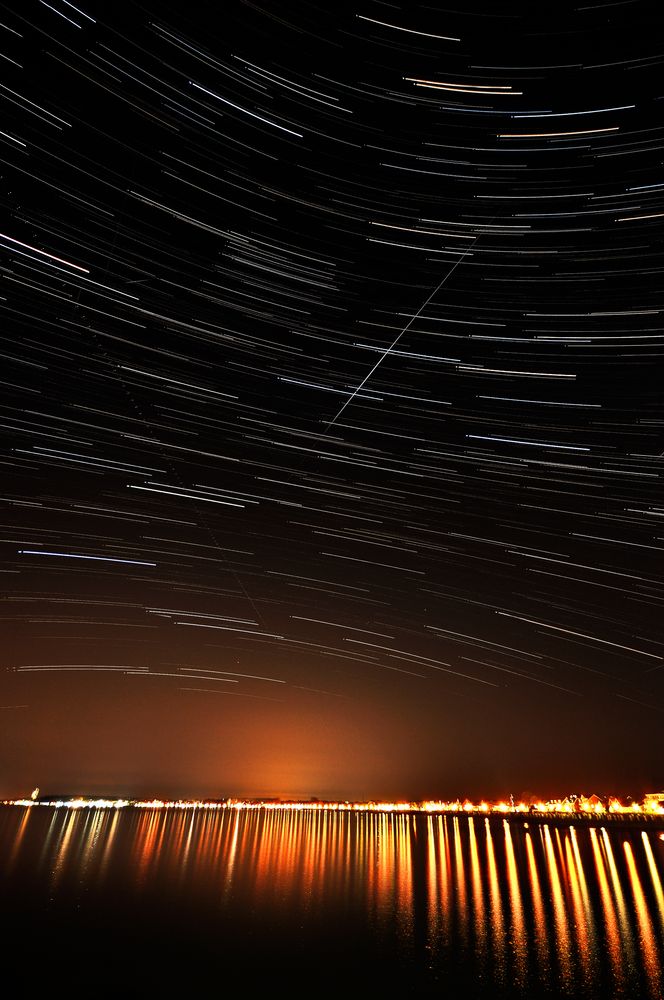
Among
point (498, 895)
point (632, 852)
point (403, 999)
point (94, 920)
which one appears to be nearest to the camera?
point (403, 999)

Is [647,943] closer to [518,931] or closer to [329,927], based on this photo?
[518,931]

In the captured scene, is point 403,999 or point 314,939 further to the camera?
point 314,939

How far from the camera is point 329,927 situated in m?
15.3

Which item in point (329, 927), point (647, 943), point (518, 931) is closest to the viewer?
point (647, 943)

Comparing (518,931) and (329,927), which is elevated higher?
(518,931)

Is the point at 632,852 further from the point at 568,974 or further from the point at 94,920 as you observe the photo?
the point at 94,920

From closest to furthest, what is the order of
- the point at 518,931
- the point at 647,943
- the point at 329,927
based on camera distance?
the point at 647,943 → the point at 518,931 → the point at 329,927

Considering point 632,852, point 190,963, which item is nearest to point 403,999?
point 190,963

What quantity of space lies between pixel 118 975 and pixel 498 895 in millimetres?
14861

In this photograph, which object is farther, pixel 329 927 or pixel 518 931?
pixel 329 927

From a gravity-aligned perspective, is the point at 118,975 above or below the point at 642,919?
below

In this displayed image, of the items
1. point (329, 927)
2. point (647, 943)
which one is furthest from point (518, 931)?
point (329, 927)

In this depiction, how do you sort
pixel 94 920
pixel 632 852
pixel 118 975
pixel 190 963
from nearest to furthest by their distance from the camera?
pixel 118 975
pixel 190 963
pixel 94 920
pixel 632 852

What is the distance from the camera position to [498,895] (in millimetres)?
20328
